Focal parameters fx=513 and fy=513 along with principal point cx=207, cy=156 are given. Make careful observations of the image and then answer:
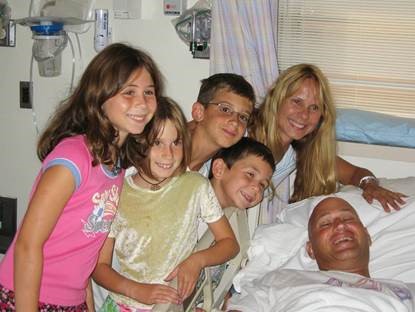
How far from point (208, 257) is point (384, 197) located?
91 centimetres

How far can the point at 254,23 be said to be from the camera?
8.21ft

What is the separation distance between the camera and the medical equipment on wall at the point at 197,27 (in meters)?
2.72

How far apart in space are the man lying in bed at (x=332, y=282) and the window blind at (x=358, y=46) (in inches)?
37.7

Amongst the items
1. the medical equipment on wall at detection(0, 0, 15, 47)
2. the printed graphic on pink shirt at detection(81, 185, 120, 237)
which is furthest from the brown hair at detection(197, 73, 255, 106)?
the medical equipment on wall at detection(0, 0, 15, 47)

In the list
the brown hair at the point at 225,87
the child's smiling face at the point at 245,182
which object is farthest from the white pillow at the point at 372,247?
the brown hair at the point at 225,87

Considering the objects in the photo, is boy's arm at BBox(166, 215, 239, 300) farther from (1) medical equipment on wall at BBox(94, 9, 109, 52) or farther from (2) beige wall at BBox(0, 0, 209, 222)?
(1) medical equipment on wall at BBox(94, 9, 109, 52)

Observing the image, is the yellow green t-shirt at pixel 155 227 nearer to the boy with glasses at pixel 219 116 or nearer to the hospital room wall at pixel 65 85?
the boy with glasses at pixel 219 116

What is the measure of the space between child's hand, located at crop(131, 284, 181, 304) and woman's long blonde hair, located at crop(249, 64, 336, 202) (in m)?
0.97

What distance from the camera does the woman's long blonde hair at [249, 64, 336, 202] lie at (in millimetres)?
2301

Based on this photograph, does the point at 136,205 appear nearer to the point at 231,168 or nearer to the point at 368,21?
the point at 231,168

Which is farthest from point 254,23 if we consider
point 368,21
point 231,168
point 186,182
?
point 186,182

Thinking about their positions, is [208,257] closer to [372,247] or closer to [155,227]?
[155,227]

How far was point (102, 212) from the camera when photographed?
5.27 ft

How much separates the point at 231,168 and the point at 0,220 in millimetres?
1989
